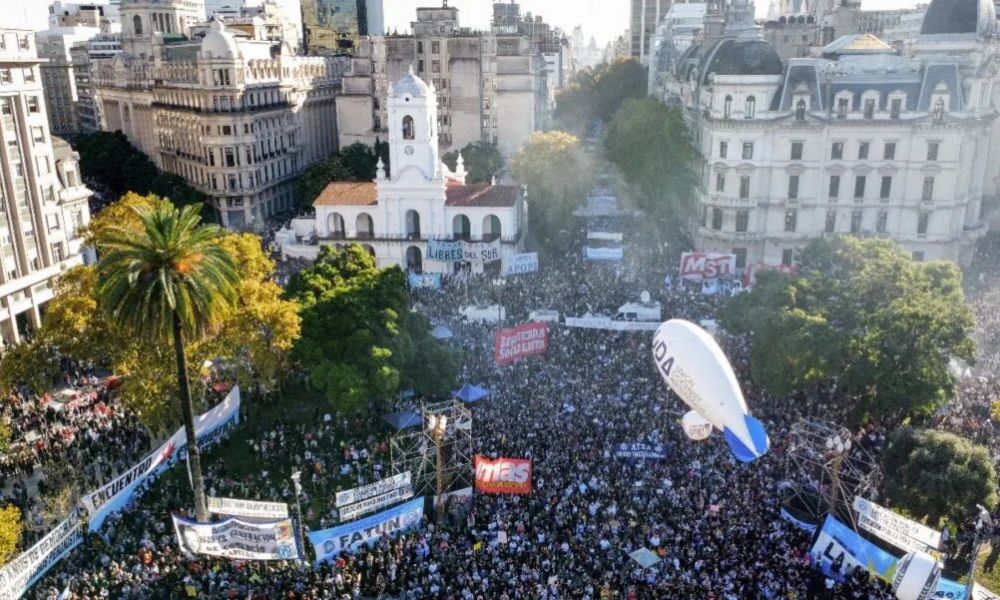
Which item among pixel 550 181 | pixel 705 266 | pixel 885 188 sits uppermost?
pixel 885 188

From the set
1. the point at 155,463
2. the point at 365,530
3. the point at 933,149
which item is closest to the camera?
the point at 365,530

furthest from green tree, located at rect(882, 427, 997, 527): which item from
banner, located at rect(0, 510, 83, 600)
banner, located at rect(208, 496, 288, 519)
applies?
banner, located at rect(0, 510, 83, 600)

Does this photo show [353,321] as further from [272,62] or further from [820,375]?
[272,62]

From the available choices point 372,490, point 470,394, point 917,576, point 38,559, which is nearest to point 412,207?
point 470,394

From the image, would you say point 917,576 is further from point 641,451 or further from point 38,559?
point 38,559

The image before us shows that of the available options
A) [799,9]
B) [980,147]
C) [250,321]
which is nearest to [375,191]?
[250,321]

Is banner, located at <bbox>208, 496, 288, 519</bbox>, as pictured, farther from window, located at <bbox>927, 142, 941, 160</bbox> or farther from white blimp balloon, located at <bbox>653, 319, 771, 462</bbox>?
window, located at <bbox>927, 142, 941, 160</bbox>

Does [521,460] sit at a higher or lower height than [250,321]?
lower

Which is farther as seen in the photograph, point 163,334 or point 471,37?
point 471,37
